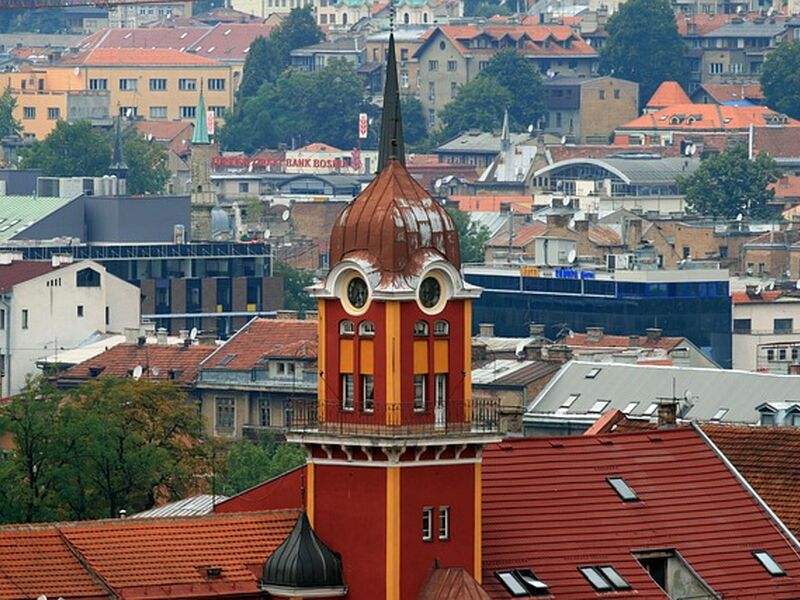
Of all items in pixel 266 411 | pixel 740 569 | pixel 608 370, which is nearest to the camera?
pixel 740 569

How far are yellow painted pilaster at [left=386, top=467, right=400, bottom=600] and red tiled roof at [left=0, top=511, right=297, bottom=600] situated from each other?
5.52 feet

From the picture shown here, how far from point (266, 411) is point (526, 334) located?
36062 mm

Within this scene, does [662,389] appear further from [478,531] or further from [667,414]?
[478,531]

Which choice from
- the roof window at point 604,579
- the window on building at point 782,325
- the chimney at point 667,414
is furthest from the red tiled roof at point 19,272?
the roof window at point 604,579

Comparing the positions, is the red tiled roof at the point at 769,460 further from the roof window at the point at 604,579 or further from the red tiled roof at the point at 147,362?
the red tiled roof at the point at 147,362

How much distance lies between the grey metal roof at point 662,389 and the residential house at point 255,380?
41.6ft

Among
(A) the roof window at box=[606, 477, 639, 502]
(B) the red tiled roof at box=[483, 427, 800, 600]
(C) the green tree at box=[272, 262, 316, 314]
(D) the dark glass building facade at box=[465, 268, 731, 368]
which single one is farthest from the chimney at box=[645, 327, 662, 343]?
(A) the roof window at box=[606, 477, 639, 502]

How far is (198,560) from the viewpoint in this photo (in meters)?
75.6

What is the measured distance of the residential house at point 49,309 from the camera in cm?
15038

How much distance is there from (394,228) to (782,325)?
319 feet

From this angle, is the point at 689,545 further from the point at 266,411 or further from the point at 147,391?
the point at 266,411

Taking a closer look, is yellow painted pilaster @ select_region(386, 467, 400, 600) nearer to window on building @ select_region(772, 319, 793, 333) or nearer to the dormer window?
the dormer window

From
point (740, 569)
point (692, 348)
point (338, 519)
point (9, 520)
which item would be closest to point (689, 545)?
point (740, 569)

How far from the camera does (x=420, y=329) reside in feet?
252
